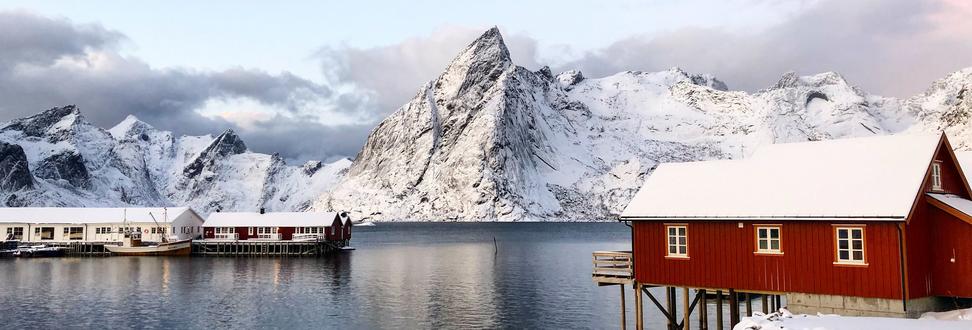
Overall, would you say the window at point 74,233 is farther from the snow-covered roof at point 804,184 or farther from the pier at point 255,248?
the snow-covered roof at point 804,184

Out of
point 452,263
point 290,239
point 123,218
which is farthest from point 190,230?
point 452,263

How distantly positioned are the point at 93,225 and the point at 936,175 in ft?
409

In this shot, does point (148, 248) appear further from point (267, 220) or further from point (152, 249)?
point (267, 220)

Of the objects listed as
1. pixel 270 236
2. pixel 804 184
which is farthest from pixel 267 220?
pixel 804 184

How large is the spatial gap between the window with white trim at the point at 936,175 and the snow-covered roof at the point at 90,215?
4468 inches

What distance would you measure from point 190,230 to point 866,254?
11873 cm

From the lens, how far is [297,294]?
70.2 m

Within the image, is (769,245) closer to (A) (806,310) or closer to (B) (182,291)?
(A) (806,310)

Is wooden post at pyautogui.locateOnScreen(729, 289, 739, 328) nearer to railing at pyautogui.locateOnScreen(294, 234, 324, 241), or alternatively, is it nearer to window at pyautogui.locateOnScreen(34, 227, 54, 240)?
railing at pyautogui.locateOnScreen(294, 234, 324, 241)

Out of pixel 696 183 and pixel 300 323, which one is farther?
pixel 300 323

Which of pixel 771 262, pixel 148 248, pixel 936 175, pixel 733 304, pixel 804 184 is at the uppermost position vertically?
pixel 936 175

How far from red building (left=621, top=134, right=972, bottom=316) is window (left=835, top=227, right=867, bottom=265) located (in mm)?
41

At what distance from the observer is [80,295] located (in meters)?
67.1

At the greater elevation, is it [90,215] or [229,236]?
[90,215]
